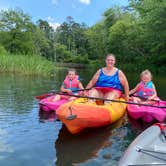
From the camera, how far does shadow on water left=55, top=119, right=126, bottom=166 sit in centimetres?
514

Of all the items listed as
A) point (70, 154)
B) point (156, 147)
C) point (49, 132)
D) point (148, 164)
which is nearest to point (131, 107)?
point (49, 132)

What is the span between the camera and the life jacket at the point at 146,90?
8.61 metres

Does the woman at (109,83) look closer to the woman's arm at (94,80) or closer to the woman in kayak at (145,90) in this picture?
the woman's arm at (94,80)

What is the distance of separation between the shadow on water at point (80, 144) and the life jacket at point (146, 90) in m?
1.88

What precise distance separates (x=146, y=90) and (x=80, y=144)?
11.0 feet

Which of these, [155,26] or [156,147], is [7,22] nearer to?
[155,26]

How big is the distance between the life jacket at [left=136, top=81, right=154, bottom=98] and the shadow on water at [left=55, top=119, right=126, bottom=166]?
1.88 m

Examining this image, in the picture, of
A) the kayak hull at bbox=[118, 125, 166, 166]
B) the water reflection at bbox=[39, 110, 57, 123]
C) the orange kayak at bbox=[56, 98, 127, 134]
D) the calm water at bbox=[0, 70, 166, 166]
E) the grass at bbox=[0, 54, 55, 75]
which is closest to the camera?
the kayak hull at bbox=[118, 125, 166, 166]

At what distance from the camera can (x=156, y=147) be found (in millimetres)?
4062

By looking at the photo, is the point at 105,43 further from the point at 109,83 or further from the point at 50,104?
the point at 109,83

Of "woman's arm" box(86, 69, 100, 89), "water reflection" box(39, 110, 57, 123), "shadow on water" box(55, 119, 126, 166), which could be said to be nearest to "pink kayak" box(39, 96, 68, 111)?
"water reflection" box(39, 110, 57, 123)

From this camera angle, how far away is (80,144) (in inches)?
231

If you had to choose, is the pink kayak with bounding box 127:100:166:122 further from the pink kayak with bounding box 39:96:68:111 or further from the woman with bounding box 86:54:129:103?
the pink kayak with bounding box 39:96:68:111

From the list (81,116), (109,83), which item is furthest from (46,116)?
(81,116)
